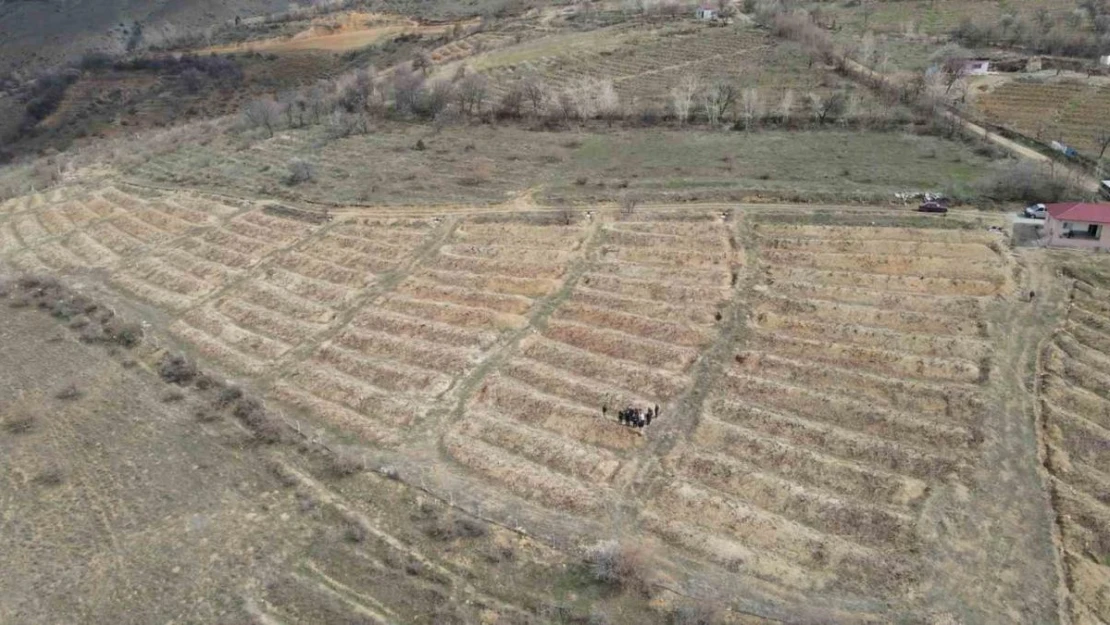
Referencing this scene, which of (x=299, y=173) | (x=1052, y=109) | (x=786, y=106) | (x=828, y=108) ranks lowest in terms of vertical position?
(x=299, y=173)

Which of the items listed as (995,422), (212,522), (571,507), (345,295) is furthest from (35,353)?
(995,422)

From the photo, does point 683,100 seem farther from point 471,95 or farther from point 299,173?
point 299,173

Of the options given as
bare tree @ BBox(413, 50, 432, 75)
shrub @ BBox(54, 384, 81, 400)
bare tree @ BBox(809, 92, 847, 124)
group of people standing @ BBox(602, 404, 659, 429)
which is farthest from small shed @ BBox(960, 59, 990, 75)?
shrub @ BBox(54, 384, 81, 400)

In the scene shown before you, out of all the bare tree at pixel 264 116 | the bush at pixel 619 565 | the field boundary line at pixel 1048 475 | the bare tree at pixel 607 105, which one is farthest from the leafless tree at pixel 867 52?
the bush at pixel 619 565

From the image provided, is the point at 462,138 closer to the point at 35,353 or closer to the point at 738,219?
the point at 738,219

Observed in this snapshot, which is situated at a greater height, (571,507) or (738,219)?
(738,219)

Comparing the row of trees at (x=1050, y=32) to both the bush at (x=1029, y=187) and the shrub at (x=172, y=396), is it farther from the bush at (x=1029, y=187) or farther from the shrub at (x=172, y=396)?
the shrub at (x=172, y=396)

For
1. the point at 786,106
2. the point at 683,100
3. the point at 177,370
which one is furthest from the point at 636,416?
the point at 683,100
